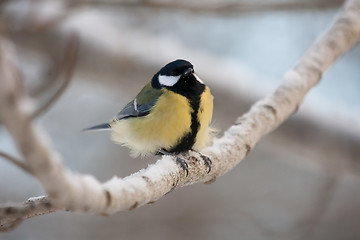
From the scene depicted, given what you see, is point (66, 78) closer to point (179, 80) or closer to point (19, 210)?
point (19, 210)

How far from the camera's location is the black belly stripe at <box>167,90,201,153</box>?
1313 mm

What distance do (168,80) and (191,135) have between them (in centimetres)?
16

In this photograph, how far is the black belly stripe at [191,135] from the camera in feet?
4.31

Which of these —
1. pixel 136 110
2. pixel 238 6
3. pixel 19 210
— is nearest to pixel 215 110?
pixel 238 6

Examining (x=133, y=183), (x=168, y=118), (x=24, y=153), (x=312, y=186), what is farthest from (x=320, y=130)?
(x=24, y=153)

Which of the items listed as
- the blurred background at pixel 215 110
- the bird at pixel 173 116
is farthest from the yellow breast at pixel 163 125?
the blurred background at pixel 215 110

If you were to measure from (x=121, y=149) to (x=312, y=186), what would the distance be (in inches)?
42.3

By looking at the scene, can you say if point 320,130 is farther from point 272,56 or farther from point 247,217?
point 272,56

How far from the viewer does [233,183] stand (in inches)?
109

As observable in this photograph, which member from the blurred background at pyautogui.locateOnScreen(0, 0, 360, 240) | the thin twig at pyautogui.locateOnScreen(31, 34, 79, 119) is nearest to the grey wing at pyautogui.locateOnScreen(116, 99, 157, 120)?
the blurred background at pyautogui.locateOnScreen(0, 0, 360, 240)

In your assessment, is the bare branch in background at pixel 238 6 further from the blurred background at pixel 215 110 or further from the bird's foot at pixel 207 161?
the bird's foot at pixel 207 161

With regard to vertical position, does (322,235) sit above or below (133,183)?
above

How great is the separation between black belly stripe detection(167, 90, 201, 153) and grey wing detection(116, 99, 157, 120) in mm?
119

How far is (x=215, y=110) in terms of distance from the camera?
2129 millimetres
